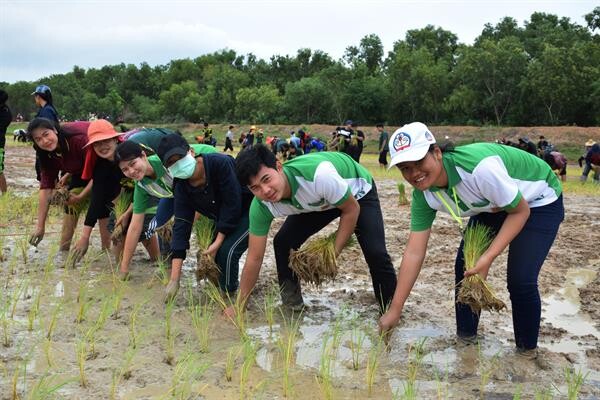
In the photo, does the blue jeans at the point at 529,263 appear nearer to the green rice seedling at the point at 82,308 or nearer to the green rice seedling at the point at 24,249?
the green rice seedling at the point at 82,308

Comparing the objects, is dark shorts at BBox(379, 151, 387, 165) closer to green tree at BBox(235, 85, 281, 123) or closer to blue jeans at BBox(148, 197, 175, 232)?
blue jeans at BBox(148, 197, 175, 232)

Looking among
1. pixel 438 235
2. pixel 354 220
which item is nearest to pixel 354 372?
pixel 354 220

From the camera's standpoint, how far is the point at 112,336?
11.6 ft

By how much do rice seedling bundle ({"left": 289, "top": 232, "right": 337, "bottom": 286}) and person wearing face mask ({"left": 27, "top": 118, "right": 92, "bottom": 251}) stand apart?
2303 millimetres

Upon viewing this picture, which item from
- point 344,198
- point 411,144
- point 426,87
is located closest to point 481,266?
point 411,144

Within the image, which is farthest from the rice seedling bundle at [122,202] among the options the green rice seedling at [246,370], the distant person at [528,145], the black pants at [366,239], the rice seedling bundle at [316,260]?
the distant person at [528,145]

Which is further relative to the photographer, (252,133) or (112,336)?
(252,133)

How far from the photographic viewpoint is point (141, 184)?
179 inches

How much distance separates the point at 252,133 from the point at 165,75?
2710 inches

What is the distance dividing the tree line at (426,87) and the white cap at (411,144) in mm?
18099

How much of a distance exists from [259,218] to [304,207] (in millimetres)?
278

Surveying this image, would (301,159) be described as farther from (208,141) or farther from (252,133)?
(252,133)

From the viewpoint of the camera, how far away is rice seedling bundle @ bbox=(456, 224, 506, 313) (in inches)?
123

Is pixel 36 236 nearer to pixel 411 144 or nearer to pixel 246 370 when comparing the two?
pixel 246 370
